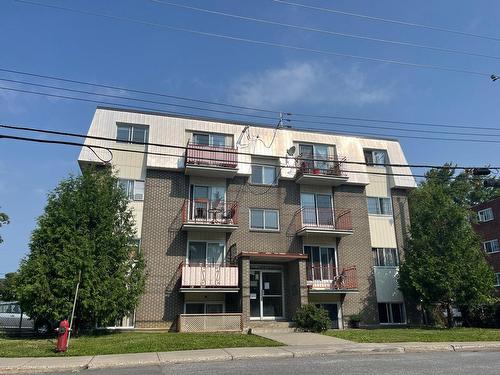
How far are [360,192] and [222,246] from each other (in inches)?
357

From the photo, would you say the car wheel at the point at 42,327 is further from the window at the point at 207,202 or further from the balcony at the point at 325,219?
the balcony at the point at 325,219

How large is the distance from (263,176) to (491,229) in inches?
934

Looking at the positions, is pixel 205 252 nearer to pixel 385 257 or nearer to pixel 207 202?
pixel 207 202

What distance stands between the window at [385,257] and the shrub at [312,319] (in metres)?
6.95

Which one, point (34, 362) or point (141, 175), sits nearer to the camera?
point (34, 362)

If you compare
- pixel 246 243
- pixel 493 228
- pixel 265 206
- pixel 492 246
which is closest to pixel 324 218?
pixel 265 206

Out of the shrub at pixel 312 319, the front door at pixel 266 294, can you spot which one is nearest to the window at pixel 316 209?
the front door at pixel 266 294

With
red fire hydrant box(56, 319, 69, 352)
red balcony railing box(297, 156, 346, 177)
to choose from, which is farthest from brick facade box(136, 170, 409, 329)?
red fire hydrant box(56, 319, 69, 352)

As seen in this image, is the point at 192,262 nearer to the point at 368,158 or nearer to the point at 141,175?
the point at 141,175

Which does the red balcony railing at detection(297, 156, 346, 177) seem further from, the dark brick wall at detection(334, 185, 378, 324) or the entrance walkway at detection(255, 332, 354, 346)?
the entrance walkway at detection(255, 332, 354, 346)

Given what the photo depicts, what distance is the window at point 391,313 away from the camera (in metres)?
24.5

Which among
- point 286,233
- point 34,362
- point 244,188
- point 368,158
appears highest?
point 368,158

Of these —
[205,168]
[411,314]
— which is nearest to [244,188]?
[205,168]

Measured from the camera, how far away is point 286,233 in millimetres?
23938
